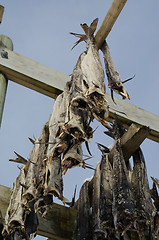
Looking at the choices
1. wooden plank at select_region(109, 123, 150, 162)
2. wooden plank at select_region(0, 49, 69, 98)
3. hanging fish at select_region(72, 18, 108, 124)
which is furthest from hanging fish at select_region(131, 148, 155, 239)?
wooden plank at select_region(0, 49, 69, 98)

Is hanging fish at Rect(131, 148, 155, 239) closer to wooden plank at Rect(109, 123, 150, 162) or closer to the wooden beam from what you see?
wooden plank at Rect(109, 123, 150, 162)

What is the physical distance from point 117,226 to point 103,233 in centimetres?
19

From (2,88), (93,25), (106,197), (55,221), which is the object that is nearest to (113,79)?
(93,25)

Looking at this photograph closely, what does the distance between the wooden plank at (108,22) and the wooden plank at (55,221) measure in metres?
1.44

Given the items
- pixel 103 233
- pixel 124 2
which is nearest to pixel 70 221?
pixel 103 233

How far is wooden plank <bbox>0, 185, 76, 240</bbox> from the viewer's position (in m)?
2.82

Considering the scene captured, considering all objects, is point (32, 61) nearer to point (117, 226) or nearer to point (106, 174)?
point (106, 174)

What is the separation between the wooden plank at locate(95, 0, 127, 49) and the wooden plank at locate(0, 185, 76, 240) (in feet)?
4.71

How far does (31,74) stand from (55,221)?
4.17 feet

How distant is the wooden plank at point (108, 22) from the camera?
300 centimetres

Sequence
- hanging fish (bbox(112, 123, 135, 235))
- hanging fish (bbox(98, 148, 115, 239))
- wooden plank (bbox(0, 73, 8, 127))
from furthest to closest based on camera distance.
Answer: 1. wooden plank (bbox(0, 73, 8, 127))
2. hanging fish (bbox(98, 148, 115, 239))
3. hanging fish (bbox(112, 123, 135, 235))

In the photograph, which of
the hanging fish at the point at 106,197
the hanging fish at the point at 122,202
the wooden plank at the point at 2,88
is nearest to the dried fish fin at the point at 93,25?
the wooden plank at the point at 2,88

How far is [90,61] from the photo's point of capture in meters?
2.66

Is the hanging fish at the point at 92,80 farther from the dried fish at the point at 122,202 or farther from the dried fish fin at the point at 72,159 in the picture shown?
the dried fish at the point at 122,202
